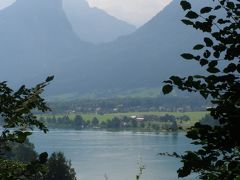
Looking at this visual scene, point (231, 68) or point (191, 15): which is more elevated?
point (191, 15)

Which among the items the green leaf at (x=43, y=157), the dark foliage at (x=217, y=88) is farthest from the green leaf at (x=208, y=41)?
the green leaf at (x=43, y=157)

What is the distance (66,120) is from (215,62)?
135 metres

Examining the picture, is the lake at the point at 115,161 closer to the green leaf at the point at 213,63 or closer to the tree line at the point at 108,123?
the green leaf at the point at 213,63

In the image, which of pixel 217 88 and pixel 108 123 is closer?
pixel 217 88

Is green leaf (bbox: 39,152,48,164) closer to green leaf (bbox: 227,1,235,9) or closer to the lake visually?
green leaf (bbox: 227,1,235,9)

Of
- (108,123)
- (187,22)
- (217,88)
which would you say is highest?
(108,123)

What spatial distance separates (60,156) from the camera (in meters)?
35.4

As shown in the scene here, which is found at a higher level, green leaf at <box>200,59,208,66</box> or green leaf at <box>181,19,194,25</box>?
green leaf at <box>181,19,194,25</box>

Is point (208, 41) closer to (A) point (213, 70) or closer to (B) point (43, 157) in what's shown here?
(A) point (213, 70)

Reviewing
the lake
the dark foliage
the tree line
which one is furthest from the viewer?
the tree line

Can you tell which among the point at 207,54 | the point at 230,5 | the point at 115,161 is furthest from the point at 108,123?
the point at 207,54

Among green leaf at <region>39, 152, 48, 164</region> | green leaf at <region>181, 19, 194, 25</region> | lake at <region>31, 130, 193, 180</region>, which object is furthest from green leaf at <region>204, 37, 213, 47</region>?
lake at <region>31, 130, 193, 180</region>

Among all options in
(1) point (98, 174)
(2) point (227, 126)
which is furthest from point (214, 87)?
(1) point (98, 174)

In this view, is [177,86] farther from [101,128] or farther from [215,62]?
[101,128]
